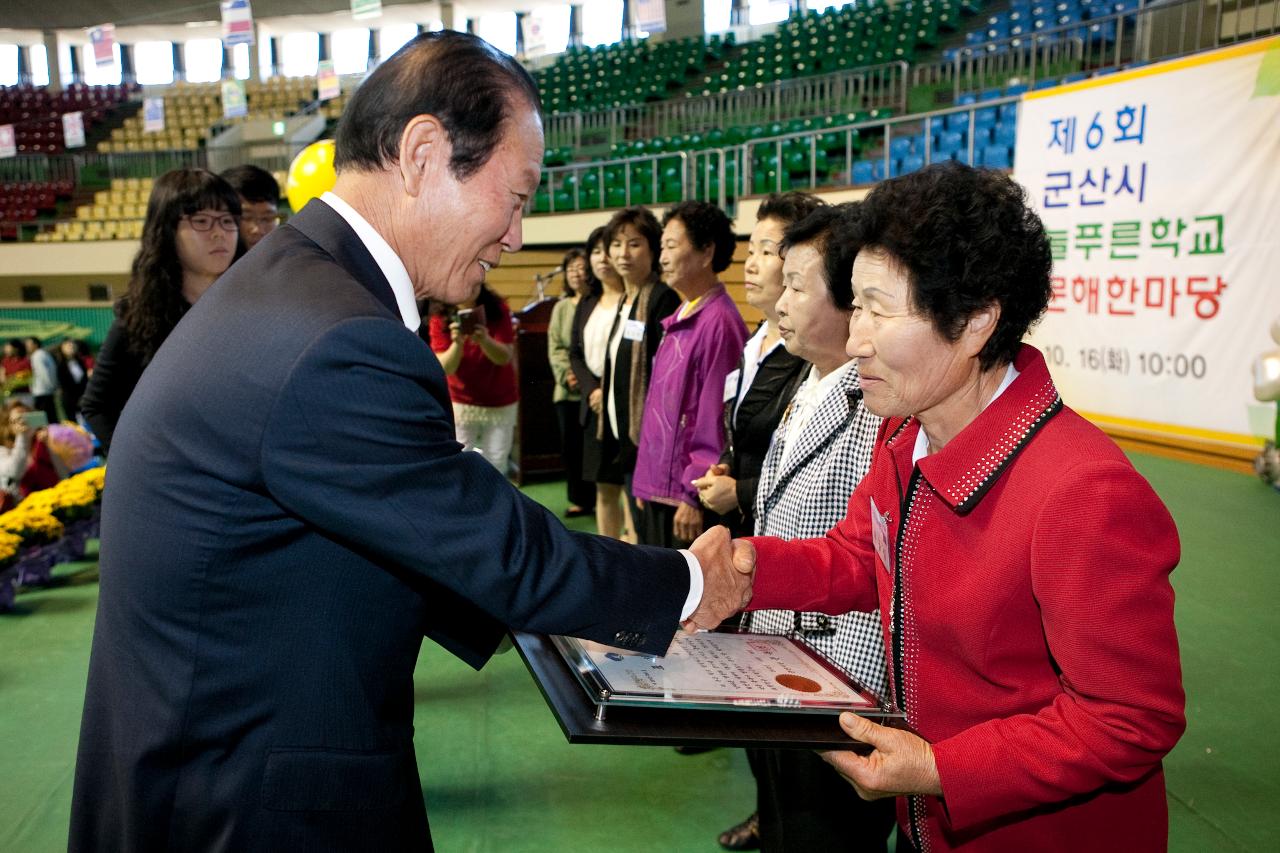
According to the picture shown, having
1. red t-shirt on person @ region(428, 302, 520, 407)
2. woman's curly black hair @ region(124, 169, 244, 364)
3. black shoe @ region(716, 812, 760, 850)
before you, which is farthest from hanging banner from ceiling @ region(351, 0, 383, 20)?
black shoe @ region(716, 812, 760, 850)

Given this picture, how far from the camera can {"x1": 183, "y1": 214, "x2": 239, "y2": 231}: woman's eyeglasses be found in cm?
292

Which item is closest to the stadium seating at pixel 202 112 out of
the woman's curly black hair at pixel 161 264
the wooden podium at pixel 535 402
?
the wooden podium at pixel 535 402

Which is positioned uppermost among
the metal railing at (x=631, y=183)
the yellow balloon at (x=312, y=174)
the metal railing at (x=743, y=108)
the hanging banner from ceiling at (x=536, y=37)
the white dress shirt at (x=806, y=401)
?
the hanging banner from ceiling at (x=536, y=37)

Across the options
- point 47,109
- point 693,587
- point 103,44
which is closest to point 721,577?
point 693,587

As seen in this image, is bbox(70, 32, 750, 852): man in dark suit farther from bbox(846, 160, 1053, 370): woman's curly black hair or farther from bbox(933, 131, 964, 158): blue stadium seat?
bbox(933, 131, 964, 158): blue stadium seat

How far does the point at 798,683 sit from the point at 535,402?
6225 mm

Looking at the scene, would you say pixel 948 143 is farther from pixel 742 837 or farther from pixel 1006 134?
pixel 742 837

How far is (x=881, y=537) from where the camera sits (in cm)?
153

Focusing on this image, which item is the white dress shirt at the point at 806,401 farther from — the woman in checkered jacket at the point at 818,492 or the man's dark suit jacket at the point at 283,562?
the man's dark suit jacket at the point at 283,562

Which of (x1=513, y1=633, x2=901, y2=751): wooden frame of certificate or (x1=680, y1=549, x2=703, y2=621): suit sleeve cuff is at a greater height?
(x1=680, y1=549, x2=703, y2=621): suit sleeve cuff

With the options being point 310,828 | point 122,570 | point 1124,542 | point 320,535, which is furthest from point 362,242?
point 1124,542

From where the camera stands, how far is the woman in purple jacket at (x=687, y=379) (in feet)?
11.6

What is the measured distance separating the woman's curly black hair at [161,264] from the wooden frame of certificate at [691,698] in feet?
6.65

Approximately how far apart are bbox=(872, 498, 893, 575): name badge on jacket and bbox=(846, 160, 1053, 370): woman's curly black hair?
29cm
